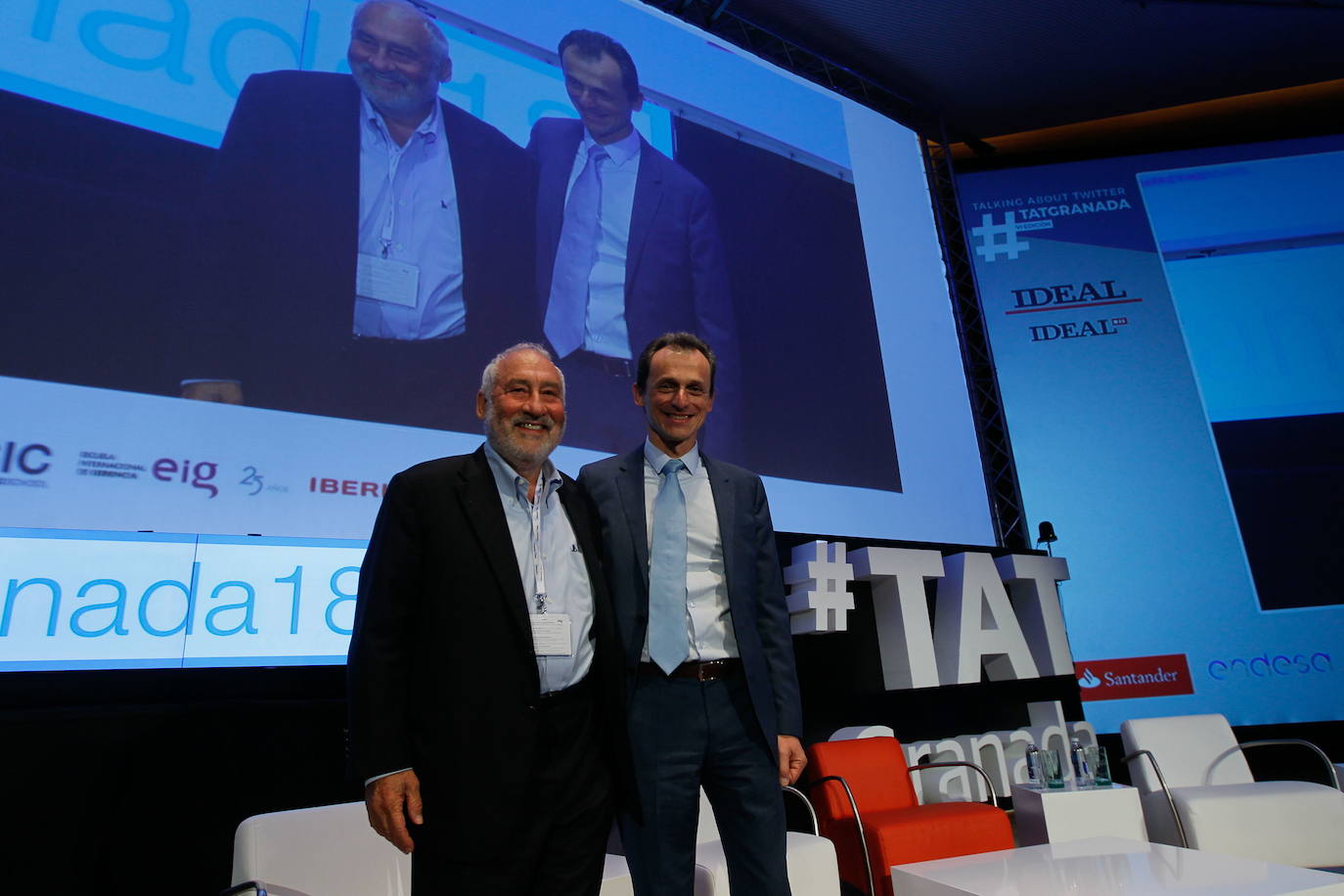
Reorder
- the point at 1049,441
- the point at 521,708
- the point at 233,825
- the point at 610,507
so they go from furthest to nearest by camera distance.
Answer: the point at 1049,441, the point at 233,825, the point at 610,507, the point at 521,708

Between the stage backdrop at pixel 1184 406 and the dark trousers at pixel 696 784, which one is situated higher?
the stage backdrop at pixel 1184 406

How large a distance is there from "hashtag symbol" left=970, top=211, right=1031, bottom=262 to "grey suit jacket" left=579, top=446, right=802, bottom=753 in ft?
18.2

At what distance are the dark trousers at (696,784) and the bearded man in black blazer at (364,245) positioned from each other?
1.84m

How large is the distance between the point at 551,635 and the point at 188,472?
168 centimetres

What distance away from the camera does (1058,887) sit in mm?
2154

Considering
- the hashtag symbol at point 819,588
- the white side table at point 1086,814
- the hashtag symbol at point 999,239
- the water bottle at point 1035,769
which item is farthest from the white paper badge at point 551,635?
the hashtag symbol at point 999,239

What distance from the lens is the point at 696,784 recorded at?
5.42 feet

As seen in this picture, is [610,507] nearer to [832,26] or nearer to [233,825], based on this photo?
[233,825]

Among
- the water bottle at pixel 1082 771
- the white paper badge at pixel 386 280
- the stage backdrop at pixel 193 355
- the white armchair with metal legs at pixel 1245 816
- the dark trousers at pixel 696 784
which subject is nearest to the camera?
the dark trousers at pixel 696 784

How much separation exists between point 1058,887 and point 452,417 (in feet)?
8.07

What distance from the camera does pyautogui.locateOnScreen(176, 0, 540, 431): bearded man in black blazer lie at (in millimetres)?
2863

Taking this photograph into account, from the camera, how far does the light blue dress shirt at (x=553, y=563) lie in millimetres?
1515

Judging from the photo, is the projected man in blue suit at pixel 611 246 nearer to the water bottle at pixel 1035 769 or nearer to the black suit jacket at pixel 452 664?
the water bottle at pixel 1035 769

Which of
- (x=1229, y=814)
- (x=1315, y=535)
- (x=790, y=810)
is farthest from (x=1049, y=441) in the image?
(x=790, y=810)
